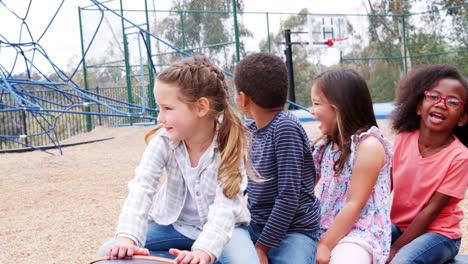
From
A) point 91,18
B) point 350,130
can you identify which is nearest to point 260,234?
point 350,130

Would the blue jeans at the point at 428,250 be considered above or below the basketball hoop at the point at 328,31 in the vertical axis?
below

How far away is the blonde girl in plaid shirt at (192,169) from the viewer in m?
1.82

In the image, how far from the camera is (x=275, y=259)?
2002 millimetres

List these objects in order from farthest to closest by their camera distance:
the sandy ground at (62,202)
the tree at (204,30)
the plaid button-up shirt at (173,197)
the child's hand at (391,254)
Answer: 1. the tree at (204,30)
2. the sandy ground at (62,202)
3. the child's hand at (391,254)
4. the plaid button-up shirt at (173,197)

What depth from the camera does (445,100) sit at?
2.28 metres

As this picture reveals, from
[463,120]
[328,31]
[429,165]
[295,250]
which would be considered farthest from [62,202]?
[328,31]

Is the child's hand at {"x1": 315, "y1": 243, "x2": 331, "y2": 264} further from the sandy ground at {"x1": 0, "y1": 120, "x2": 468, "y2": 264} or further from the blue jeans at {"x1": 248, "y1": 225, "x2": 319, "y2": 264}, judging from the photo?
the sandy ground at {"x1": 0, "y1": 120, "x2": 468, "y2": 264}

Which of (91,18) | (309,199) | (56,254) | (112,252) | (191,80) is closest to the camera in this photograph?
(112,252)

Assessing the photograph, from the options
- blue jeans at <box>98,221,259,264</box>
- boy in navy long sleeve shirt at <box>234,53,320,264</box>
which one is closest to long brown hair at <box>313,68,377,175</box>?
boy in navy long sleeve shirt at <box>234,53,320,264</box>

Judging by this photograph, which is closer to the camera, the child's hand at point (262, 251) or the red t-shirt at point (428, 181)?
the child's hand at point (262, 251)

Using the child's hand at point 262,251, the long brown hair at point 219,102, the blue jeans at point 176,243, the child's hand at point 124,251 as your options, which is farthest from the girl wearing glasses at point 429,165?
the child's hand at point 124,251

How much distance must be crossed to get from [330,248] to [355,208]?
174 millimetres

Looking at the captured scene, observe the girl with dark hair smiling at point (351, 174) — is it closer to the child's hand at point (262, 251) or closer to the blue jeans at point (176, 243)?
the child's hand at point (262, 251)

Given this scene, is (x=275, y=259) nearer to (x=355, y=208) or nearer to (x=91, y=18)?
(x=355, y=208)
